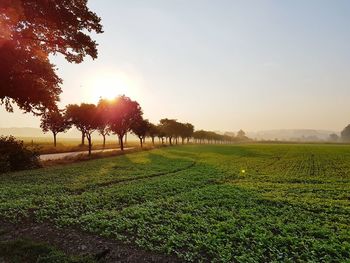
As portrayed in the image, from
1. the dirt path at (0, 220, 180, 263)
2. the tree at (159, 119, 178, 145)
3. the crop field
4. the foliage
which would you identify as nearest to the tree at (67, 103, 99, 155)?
the foliage

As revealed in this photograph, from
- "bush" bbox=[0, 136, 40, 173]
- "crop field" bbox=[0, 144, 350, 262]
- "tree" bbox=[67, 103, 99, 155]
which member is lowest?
"crop field" bbox=[0, 144, 350, 262]

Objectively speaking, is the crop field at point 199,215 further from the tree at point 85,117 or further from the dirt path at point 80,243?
the tree at point 85,117

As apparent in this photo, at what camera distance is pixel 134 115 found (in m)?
100

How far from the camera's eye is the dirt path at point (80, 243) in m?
12.4

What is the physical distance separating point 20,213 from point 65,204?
2.96 m

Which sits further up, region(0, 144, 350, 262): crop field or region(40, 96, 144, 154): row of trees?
region(40, 96, 144, 154): row of trees

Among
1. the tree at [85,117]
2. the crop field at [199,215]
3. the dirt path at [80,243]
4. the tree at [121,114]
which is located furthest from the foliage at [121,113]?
the dirt path at [80,243]

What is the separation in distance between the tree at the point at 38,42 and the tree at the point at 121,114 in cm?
5690

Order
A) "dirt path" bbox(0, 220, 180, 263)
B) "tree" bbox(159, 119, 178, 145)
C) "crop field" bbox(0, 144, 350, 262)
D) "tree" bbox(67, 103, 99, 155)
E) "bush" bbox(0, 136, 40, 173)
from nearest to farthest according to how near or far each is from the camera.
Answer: "dirt path" bbox(0, 220, 180, 263) < "crop field" bbox(0, 144, 350, 262) < "bush" bbox(0, 136, 40, 173) < "tree" bbox(67, 103, 99, 155) < "tree" bbox(159, 119, 178, 145)

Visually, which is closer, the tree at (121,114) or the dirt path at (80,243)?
the dirt path at (80,243)

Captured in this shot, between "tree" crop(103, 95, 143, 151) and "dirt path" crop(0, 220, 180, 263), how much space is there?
76003 mm

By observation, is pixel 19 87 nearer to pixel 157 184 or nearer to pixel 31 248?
pixel 157 184

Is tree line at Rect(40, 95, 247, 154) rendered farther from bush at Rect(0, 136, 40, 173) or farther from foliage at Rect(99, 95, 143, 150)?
bush at Rect(0, 136, 40, 173)

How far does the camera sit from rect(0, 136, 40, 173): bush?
1448 inches
